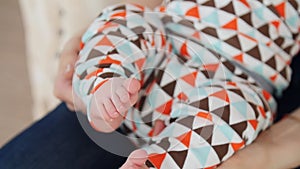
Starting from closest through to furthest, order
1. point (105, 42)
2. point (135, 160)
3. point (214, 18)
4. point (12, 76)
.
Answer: point (135, 160), point (105, 42), point (214, 18), point (12, 76)

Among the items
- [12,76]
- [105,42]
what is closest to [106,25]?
[105,42]

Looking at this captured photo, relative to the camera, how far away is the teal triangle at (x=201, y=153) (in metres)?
0.72

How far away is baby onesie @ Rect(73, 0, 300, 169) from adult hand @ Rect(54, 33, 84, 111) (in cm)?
7

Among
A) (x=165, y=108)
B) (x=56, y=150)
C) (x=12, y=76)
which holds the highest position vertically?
(x=165, y=108)

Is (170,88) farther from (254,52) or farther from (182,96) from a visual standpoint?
(254,52)

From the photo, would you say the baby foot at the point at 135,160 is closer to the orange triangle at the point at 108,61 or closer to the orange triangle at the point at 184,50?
the orange triangle at the point at 108,61

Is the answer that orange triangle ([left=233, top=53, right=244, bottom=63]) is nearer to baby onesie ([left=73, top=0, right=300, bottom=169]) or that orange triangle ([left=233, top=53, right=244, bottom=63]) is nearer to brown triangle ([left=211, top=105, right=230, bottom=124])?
baby onesie ([left=73, top=0, right=300, bottom=169])

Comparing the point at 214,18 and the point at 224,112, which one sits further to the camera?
the point at 214,18

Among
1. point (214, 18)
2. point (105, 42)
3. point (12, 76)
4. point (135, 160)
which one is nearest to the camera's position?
point (135, 160)

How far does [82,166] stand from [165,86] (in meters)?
0.17

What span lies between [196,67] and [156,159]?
19 centimetres

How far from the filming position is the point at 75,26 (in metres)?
1.17

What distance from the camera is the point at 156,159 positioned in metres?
0.70

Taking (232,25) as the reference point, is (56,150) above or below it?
below
